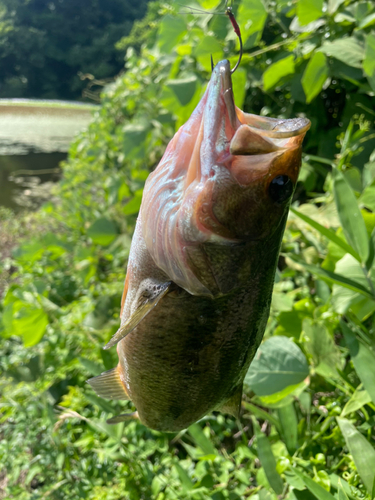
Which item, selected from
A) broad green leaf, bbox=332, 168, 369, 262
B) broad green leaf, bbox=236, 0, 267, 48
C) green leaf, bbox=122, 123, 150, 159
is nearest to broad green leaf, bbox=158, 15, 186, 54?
green leaf, bbox=122, 123, 150, 159

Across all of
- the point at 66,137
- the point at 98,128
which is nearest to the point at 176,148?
the point at 98,128

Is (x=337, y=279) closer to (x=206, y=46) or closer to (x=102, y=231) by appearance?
(x=206, y=46)

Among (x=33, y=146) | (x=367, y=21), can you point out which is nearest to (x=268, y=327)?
(x=367, y=21)

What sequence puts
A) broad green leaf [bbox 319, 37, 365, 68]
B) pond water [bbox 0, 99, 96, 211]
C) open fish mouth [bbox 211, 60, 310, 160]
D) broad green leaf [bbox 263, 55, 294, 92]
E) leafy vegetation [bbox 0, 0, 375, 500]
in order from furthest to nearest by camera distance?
pond water [bbox 0, 99, 96, 211], broad green leaf [bbox 263, 55, 294, 92], broad green leaf [bbox 319, 37, 365, 68], leafy vegetation [bbox 0, 0, 375, 500], open fish mouth [bbox 211, 60, 310, 160]

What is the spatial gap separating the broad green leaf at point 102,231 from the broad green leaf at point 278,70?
1238mm

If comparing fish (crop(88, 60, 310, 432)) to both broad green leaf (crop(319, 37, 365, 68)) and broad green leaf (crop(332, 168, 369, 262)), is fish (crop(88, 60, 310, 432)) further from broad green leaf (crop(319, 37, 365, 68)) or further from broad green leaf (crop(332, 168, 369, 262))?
broad green leaf (crop(319, 37, 365, 68))

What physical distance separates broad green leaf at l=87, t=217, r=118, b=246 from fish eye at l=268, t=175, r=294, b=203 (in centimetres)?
180

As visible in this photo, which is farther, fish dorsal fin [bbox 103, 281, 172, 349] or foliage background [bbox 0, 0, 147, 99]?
foliage background [bbox 0, 0, 147, 99]

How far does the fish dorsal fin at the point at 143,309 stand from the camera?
56 centimetres

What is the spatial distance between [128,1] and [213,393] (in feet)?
78.1

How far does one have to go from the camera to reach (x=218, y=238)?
531 mm

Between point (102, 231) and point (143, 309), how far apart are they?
66.9 inches

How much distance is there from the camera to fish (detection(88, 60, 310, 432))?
490 millimetres

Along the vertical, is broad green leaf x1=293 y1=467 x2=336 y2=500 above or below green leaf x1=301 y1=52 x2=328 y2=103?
below
